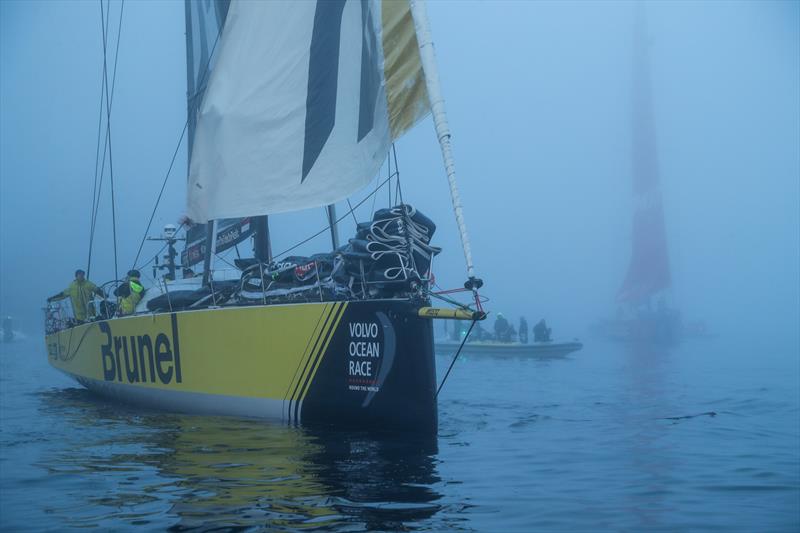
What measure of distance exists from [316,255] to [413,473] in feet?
14.1

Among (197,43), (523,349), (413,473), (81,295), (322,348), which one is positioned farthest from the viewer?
(523,349)

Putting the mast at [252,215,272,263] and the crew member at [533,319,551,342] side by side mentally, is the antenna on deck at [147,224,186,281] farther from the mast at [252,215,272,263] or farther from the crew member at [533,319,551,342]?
the crew member at [533,319,551,342]

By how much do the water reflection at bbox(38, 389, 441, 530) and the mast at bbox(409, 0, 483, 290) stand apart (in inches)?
83.7

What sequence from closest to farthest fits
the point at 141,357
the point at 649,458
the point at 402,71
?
the point at 649,458
the point at 402,71
the point at 141,357

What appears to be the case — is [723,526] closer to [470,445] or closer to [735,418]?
[470,445]

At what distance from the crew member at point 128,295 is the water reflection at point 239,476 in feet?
12.7

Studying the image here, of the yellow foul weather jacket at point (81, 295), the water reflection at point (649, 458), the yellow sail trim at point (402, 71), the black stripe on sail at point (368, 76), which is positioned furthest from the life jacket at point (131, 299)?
the water reflection at point (649, 458)

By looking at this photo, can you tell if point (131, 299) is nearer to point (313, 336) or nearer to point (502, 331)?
point (313, 336)

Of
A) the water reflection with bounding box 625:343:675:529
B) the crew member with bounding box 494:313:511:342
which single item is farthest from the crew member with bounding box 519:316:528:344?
the water reflection with bounding box 625:343:675:529

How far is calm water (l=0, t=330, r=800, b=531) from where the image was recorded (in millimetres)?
5316

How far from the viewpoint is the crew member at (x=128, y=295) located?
544 inches

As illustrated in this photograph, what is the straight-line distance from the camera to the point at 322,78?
33.8 ft

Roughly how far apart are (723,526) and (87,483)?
480cm

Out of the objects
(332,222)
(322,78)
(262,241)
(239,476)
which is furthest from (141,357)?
(239,476)
